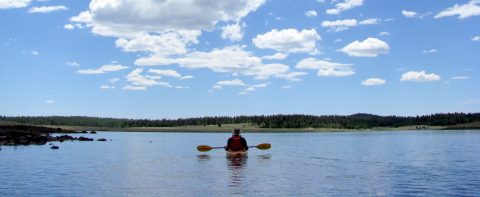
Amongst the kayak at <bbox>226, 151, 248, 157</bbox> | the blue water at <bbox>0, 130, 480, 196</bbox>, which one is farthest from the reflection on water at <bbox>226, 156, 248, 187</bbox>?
the kayak at <bbox>226, 151, 248, 157</bbox>

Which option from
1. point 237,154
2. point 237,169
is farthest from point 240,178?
point 237,154

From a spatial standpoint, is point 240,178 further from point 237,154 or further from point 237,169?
point 237,154

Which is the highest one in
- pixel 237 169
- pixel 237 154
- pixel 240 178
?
pixel 237 154

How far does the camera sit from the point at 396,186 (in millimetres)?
→ 31422

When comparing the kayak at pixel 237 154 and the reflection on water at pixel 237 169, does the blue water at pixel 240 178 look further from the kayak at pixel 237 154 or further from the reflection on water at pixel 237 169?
the kayak at pixel 237 154

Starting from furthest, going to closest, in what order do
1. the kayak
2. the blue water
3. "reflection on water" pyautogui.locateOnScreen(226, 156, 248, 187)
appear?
the kayak
"reflection on water" pyautogui.locateOnScreen(226, 156, 248, 187)
the blue water

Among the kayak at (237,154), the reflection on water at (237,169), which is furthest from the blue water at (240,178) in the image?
the kayak at (237,154)

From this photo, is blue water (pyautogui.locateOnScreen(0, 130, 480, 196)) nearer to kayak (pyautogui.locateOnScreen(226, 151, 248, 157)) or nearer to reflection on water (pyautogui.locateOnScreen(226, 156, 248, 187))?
reflection on water (pyautogui.locateOnScreen(226, 156, 248, 187))

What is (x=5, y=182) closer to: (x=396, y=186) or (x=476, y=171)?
(x=396, y=186)

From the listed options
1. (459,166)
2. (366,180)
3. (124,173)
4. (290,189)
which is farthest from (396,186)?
(124,173)

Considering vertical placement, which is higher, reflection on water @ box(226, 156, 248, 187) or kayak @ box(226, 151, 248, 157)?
kayak @ box(226, 151, 248, 157)

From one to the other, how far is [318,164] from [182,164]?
1178cm

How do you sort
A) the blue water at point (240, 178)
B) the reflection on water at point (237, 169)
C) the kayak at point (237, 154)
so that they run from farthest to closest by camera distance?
1. the kayak at point (237, 154)
2. the reflection on water at point (237, 169)
3. the blue water at point (240, 178)

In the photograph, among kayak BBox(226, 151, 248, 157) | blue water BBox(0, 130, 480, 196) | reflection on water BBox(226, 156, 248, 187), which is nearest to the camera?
blue water BBox(0, 130, 480, 196)
